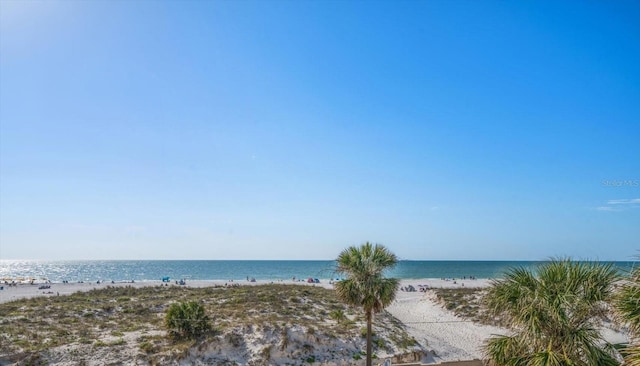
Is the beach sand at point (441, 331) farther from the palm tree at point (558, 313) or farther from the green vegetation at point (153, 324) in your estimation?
the palm tree at point (558, 313)

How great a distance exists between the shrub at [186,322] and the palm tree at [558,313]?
18169 millimetres

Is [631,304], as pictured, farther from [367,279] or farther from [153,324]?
[153,324]

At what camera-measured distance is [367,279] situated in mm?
16391

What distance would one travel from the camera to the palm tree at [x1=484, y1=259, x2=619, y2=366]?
7.62 meters

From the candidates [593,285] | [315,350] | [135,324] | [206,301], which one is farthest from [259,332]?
[593,285]

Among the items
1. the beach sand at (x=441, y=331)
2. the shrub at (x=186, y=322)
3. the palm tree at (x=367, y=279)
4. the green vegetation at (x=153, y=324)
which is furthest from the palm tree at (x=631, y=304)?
the shrub at (x=186, y=322)

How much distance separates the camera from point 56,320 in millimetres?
26156

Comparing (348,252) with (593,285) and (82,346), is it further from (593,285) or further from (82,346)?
(82,346)

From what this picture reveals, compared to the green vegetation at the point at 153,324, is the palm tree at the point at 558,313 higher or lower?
higher

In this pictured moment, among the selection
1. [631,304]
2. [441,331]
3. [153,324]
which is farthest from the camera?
[441,331]

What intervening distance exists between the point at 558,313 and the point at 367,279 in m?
9.27

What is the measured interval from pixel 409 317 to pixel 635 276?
1147 inches

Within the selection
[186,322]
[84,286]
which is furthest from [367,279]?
[84,286]

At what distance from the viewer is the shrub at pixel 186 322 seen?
22203mm
